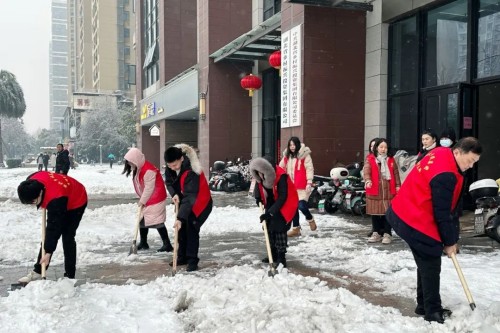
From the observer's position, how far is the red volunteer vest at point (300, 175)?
7.86m

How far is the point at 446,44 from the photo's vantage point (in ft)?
33.0

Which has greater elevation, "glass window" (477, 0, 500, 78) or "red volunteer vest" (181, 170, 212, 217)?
"glass window" (477, 0, 500, 78)

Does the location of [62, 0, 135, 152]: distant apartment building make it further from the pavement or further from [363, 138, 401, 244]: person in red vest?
[363, 138, 401, 244]: person in red vest

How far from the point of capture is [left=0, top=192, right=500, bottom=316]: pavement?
15.6 feet

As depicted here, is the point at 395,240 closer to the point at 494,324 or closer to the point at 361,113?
the point at 494,324

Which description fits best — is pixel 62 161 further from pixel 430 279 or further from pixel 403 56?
pixel 430 279

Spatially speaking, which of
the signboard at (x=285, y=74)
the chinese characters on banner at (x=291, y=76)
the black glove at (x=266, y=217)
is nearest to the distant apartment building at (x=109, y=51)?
the signboard at (x=285, y=74)

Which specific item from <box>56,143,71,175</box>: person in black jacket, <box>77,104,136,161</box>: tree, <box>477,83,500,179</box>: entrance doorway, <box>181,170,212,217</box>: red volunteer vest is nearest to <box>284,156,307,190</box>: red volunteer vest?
<box>181,170,212,217</box>: red volunteer vest

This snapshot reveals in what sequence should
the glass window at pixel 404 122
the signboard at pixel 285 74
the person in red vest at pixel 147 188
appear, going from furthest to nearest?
the signboard at pixel 285 74
the glass window at pixel 404 122
the person in red vest at pixel 147 188

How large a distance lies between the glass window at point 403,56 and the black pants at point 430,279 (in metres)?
7.87

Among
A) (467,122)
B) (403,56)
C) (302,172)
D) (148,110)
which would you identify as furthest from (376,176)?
(148,110)

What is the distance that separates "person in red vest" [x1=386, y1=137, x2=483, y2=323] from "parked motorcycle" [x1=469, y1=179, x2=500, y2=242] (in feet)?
9.88

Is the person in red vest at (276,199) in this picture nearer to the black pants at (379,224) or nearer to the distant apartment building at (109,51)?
the black pants at (379,224)

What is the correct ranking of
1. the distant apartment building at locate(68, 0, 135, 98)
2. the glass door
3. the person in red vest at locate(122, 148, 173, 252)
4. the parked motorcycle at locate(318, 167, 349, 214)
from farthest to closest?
the distant apartment building at locate(68, 0, 135, 98) → the parked motorcycle at locate(318, 167, 349, 214) → the glass door → the person in red vest at locate(122, 148, 173, 252)
